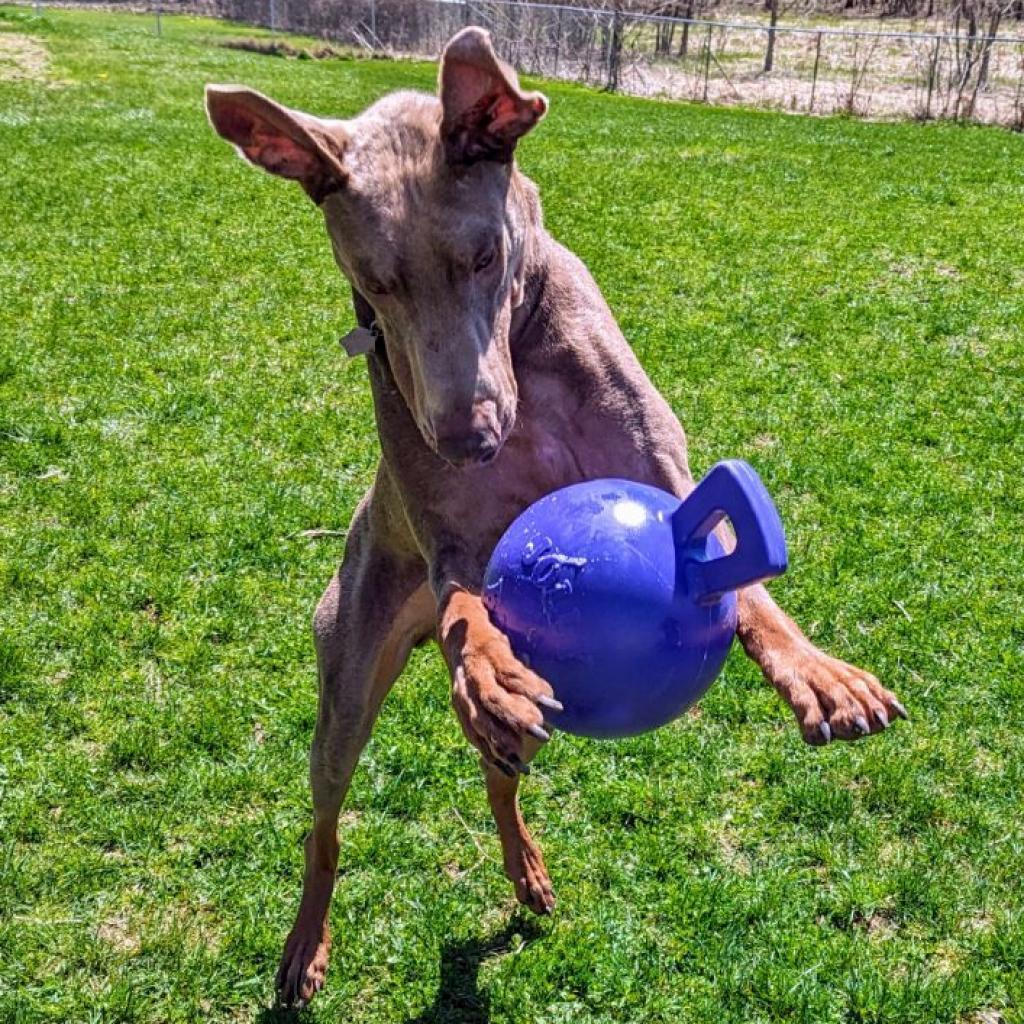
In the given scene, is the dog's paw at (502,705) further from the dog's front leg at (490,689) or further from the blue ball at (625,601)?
the blue ball at (625,601)

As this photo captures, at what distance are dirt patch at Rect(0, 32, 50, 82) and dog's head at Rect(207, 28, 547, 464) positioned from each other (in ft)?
70.9

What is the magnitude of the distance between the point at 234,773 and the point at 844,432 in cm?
439

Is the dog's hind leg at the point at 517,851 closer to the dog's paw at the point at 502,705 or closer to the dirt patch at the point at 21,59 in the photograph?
the dog's paw at the point at 502,705

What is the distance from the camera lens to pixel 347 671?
3.56m

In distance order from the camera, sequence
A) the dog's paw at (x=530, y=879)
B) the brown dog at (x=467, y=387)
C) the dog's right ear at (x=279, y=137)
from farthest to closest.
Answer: the dog's paw at (x=530, y=879) → the dog's right ear at (x=279, y=137) → the brown dog at (x=467, y=387)

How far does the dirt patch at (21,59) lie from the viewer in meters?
21.9

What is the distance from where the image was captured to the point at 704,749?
15.5 ft

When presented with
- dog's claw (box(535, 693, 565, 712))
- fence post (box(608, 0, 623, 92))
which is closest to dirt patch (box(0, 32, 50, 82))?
fence post (box(608, 0, 623, 92))

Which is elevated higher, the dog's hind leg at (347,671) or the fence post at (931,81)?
the dog's hind leg at (347,671)

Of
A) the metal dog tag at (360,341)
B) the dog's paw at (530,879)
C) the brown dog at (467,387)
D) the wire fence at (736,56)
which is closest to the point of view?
the brown dog at (467,387)

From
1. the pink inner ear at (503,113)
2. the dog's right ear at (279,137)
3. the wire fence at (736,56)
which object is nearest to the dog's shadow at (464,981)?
the dog's right ear at (279,137)

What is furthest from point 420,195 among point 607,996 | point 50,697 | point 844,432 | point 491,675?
point 844,432

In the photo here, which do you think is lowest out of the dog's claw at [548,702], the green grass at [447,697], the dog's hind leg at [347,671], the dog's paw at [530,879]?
the green grass at [447,697]

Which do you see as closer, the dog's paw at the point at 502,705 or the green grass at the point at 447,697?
the dog's paw at the point at 502,705
